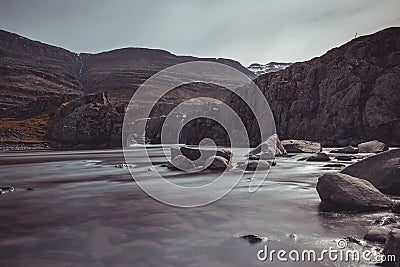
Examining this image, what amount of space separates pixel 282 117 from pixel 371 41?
29234 mm

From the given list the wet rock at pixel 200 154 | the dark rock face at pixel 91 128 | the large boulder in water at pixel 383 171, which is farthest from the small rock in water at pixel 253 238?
the dark rock face at pixel 91 128

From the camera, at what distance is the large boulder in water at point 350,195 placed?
12164 millimetres

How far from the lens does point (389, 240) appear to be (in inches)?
277

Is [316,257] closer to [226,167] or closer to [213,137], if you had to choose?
[226,167]

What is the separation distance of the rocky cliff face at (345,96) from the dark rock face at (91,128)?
47.5 m

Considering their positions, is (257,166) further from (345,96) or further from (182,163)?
(345,96)

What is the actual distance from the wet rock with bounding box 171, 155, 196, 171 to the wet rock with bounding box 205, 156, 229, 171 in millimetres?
1484

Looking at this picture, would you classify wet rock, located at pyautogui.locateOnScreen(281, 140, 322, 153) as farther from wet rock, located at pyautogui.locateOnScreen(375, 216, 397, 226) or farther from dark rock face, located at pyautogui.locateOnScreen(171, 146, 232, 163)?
wet rock, located at pyautogui.locateOnScreen(375, 216, 397, 226)

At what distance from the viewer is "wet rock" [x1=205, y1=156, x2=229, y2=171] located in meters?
28.8

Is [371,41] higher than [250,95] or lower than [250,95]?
higher

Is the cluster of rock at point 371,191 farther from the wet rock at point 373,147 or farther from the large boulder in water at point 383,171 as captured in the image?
the wet rock at point 373,147

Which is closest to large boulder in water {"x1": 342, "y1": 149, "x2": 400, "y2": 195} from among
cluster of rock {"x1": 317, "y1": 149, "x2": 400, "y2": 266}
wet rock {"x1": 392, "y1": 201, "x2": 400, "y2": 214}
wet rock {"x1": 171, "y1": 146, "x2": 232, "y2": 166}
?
cluster of rock {"x1": 317, "y1": 149, "x2": 400, "y2": 266}

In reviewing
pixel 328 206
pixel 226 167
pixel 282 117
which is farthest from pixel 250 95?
pixel 328 206

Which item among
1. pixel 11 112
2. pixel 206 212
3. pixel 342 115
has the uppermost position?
pixel 11 112
